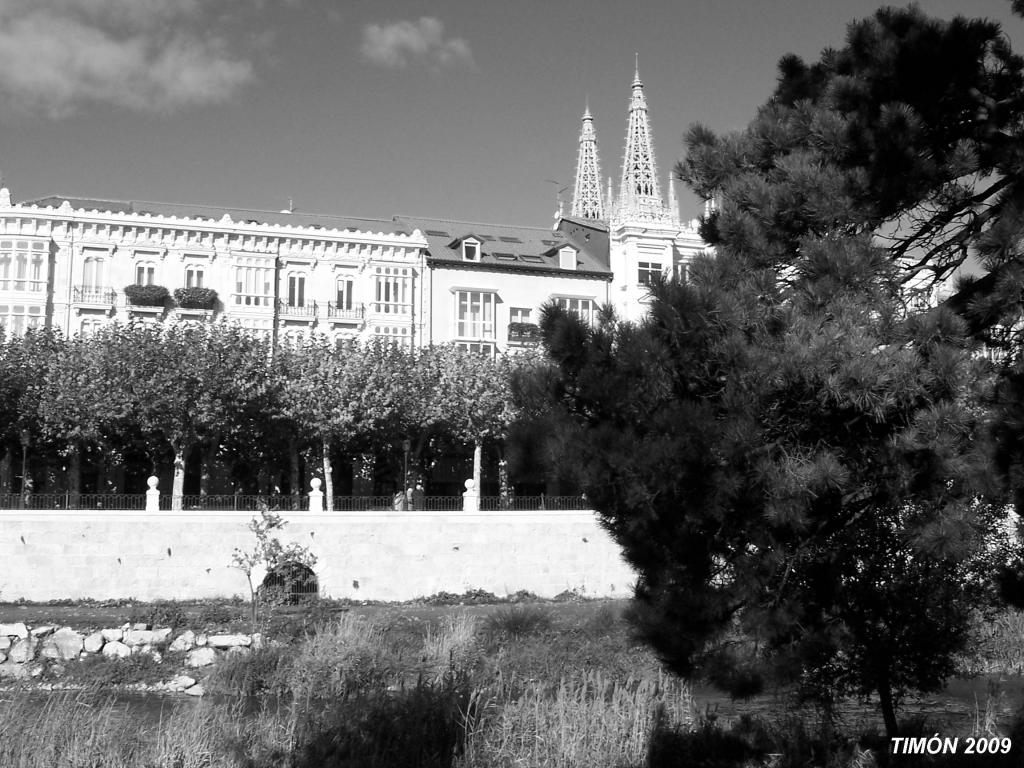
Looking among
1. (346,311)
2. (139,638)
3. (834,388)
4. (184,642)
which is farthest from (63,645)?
(346,311)

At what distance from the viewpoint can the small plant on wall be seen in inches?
1077

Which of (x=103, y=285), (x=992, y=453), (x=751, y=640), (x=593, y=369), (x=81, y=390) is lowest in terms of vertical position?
(x=751, y=640)

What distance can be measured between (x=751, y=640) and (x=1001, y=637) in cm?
1381

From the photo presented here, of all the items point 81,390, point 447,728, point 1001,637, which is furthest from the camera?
point 81,390

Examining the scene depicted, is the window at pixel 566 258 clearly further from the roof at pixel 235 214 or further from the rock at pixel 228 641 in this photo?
the rock at pixel 228 641

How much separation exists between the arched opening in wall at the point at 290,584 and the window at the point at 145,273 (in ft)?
62.2

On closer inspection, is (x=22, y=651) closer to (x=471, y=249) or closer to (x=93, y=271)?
(x=93, y=271)

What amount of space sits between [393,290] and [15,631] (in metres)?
26.6

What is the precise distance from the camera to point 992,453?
6.22 m

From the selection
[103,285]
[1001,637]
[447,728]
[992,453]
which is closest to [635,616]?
[992,453]

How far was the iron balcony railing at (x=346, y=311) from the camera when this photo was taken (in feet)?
146

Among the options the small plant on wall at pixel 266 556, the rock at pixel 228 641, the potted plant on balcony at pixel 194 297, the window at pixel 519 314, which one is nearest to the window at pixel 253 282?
the potted plant on balcony at pixel 194 297

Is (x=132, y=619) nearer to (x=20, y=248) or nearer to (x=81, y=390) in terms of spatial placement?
(x=81, y=390)

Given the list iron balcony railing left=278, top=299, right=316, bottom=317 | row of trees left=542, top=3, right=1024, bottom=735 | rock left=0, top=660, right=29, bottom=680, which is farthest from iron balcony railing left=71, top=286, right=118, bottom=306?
row of trees left=542, top=3, right=1024, bottom=735
